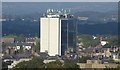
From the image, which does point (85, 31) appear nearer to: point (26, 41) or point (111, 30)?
point (111, 30)

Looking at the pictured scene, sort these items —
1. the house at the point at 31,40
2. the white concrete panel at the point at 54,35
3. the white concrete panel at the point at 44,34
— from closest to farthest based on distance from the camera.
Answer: the white concrete panel at the point at 54,35 < the white concrete panel at the point at 44,34 < the house at the point at 31,40

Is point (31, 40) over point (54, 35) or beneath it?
beneath

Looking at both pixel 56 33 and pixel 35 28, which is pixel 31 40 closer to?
pixel 35 28

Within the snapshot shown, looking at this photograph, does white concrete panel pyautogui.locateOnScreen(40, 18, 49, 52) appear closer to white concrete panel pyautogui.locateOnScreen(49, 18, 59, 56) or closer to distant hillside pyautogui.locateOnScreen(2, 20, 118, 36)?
white concrete panel pyautogui.locateOnScreen(49, 18, 59, 56)

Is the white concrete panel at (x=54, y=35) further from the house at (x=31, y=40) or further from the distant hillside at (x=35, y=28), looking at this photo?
the house at (x=31, y=40)

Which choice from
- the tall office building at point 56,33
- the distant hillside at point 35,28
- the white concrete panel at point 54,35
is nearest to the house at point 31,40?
the distant hillside at point 35,28

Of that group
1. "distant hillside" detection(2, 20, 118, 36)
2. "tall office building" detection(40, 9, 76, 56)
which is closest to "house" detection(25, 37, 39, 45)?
"distant hillside" detection(2, 20, 118, 36)

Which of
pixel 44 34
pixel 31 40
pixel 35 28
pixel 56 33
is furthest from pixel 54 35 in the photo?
pixel 31 40

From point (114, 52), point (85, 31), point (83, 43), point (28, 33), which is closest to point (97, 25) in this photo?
point (85, 31)
